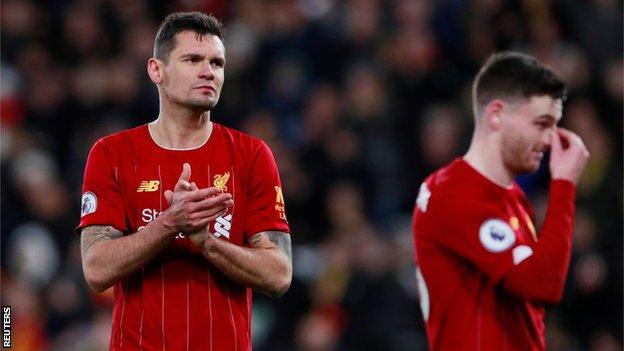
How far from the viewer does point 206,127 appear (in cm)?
509

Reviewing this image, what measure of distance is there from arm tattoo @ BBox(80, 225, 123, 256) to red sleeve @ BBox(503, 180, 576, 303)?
161 centimetres

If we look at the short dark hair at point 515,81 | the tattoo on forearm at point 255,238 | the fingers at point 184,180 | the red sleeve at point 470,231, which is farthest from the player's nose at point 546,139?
the fingers at point 184,180

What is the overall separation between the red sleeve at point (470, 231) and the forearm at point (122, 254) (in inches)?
50.2

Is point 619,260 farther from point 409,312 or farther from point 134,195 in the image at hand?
point 134,195

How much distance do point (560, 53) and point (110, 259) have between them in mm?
6417

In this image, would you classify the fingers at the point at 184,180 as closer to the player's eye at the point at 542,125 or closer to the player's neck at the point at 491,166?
the player's neck at the point at 491,166

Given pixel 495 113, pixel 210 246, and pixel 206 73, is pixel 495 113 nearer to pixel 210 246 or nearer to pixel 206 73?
pixel 206 73

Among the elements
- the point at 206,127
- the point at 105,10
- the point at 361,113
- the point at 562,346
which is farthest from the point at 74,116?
the point at 206,127

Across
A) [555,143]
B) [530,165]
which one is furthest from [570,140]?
[530,165]

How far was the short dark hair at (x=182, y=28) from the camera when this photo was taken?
198 inches

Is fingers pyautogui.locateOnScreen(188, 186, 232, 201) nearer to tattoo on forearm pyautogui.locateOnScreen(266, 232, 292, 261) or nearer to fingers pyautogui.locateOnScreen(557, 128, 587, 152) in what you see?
tattoo on forearm pyautogui.locateOnScreen(266, 232, 292, 261)

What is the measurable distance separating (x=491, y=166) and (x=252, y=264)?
1.25 meters

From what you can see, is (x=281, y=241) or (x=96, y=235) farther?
(x=281, y=241)

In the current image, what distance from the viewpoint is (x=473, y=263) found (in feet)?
17.2
